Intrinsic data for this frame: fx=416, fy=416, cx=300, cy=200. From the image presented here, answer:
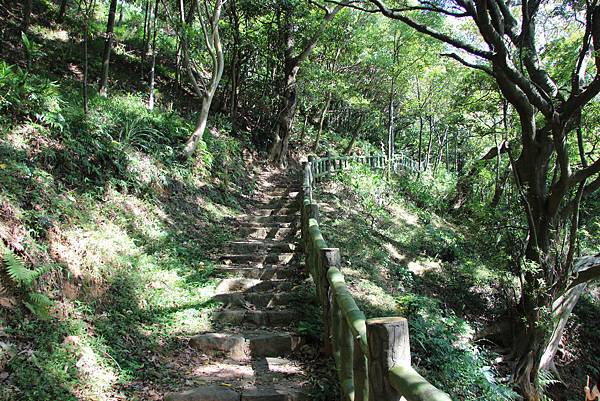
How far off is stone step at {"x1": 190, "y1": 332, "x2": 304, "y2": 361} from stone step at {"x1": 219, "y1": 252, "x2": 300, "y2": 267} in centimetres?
244

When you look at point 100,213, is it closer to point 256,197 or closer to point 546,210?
point 256,197

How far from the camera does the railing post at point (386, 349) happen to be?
2.38 metres

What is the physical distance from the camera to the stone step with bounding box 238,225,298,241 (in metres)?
8.94

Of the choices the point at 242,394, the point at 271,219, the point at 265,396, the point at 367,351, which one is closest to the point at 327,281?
the point at 265,396

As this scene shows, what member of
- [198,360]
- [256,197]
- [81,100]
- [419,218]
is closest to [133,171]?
[81,100]

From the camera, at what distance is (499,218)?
11.3 m

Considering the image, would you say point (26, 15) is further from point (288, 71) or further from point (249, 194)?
point (288, 71)

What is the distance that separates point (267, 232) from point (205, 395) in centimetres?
530

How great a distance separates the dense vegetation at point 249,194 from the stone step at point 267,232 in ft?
1.39

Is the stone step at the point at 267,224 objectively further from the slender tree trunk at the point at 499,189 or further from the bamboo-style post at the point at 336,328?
the slender tree trunk at the point at 499,189

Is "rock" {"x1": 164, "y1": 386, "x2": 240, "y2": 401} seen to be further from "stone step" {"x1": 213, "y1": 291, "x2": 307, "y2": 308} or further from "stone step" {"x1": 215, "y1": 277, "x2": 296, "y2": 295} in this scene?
"stone step" {"x1": 215, "y1": 277, "x2": 296, "y2": 295}

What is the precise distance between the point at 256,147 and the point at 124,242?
1057 centimetres

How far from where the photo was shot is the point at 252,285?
659 centimetres

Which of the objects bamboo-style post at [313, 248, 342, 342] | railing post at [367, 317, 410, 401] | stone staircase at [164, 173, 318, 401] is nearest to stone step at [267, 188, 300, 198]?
stone staircase at [164, 173, 318, 401]
